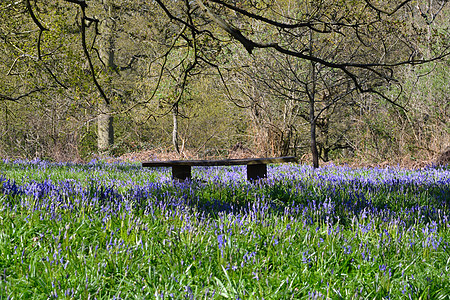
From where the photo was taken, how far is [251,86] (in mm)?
14242

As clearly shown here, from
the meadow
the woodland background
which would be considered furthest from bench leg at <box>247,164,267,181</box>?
the meadow

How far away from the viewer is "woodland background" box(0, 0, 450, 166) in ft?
33.9

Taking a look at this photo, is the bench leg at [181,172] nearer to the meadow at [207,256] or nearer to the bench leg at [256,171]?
the bench leg at [256,171]

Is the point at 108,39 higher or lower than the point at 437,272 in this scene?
higher

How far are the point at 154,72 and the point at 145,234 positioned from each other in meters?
13.6

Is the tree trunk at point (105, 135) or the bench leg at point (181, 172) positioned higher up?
the tree trunk at point (105, 135)

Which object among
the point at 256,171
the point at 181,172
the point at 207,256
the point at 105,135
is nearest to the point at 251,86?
the point at 256,171

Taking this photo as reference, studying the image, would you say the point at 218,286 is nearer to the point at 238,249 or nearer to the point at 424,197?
the point at 238,249

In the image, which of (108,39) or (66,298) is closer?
(66,298)

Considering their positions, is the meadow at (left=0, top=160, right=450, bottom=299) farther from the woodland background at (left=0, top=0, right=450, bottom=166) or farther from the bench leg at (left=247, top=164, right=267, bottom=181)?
the woodland background at (left=0, top=0, right=450, bottom=166)

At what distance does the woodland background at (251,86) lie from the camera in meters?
10.3


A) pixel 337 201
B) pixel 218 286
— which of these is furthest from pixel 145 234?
pixel 337 201

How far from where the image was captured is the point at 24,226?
3.78 meters

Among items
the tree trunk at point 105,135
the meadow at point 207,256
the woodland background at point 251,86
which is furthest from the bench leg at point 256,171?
the tree trunk at point 105,135
